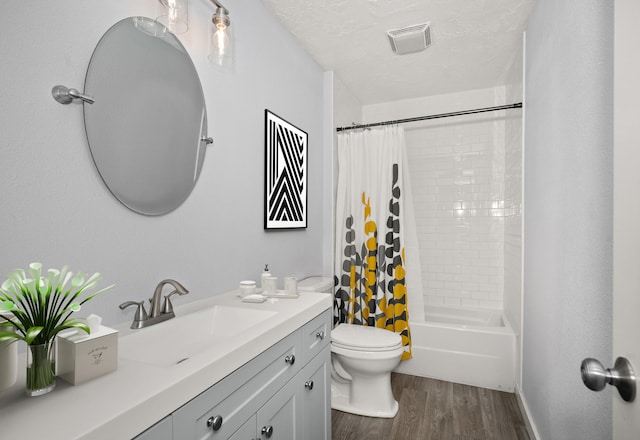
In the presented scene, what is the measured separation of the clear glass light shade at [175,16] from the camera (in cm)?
122

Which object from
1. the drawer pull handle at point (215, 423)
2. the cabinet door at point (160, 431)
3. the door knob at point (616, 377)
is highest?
the door knob at point (616, 377)

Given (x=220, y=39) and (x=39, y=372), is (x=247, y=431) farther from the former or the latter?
(x=220, y=39)

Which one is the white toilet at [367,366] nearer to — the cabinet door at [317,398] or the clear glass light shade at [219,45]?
the cabinet door at [317,398]

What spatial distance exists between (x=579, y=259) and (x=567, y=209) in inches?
9.1

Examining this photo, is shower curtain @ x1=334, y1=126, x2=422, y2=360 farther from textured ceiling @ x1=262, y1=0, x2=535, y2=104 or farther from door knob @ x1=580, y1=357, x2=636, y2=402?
door knob @ x1=580, y1=357, x2=636, y2=402

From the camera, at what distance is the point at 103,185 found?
1.09 m

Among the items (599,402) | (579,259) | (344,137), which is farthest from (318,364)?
(344,137)

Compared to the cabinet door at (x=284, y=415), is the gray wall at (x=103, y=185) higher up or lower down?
higher up

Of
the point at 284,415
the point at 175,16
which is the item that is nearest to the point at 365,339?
the point at 284,415

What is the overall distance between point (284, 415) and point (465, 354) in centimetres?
185

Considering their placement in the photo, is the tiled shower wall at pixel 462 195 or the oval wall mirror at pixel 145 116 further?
the tiled shower wall at pixel 462 195

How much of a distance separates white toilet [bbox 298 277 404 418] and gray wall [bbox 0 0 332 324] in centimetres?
62

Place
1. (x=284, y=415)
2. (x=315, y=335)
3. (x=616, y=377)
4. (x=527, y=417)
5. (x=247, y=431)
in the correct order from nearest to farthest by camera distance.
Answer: (x=616, y=377) → (x=247, y=431) → (x=284, y=415) → (x=315, y=335) → (x=527, y=417)

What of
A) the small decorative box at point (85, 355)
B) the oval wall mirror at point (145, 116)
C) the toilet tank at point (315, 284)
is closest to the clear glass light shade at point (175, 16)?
the oval wall mirror at point (145, 116)
